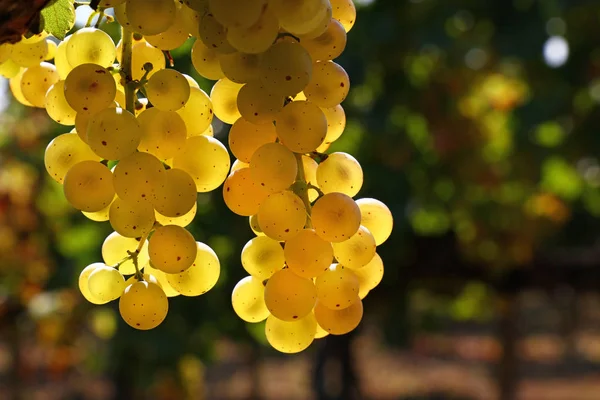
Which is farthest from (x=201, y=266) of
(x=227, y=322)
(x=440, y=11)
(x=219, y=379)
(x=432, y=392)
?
(x=219, y=379)

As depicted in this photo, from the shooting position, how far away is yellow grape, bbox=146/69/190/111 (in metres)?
0.55

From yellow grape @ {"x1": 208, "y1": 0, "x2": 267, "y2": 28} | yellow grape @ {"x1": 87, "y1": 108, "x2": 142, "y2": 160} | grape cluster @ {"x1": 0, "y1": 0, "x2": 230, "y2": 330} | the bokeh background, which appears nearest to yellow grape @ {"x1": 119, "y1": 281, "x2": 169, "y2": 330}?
grape cluster @ {"x1": 0, "y1": 0, "x2": 230, "y2": 330}

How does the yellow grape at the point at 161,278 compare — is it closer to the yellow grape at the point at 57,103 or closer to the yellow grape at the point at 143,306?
the yellow grape at the point at 143,306

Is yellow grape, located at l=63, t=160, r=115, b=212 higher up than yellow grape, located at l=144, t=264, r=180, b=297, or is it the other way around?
yellow grape, located at l=63, t=160, r=115, b=212

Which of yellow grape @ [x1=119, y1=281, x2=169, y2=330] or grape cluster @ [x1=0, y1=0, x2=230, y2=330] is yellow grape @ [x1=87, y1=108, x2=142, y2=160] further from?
yellow grape @ [x1=119, y1=281, x2=169, y2=330]

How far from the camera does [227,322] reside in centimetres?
376

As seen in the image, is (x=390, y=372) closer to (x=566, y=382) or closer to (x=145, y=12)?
(x=566, y=382)

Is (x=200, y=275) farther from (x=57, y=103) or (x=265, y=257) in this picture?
(x=57, y=103)

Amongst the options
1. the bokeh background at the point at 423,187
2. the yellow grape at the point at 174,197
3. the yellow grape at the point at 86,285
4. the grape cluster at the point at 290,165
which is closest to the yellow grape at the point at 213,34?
the grape cluster at the point at 290,165

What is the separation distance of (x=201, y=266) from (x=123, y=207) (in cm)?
9

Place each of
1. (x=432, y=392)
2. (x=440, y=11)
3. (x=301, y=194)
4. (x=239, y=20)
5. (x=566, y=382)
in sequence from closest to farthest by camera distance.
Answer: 1. (x=239, y=20)
2. (x=301, y=194)
3. (x=440, y=11)
4. (x=432, y=392)
5. (x=566, y=382)

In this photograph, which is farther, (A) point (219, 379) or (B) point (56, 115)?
(A) point (219, 379)

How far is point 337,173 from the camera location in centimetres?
60

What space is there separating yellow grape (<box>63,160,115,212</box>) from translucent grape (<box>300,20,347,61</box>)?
7.2 inches
